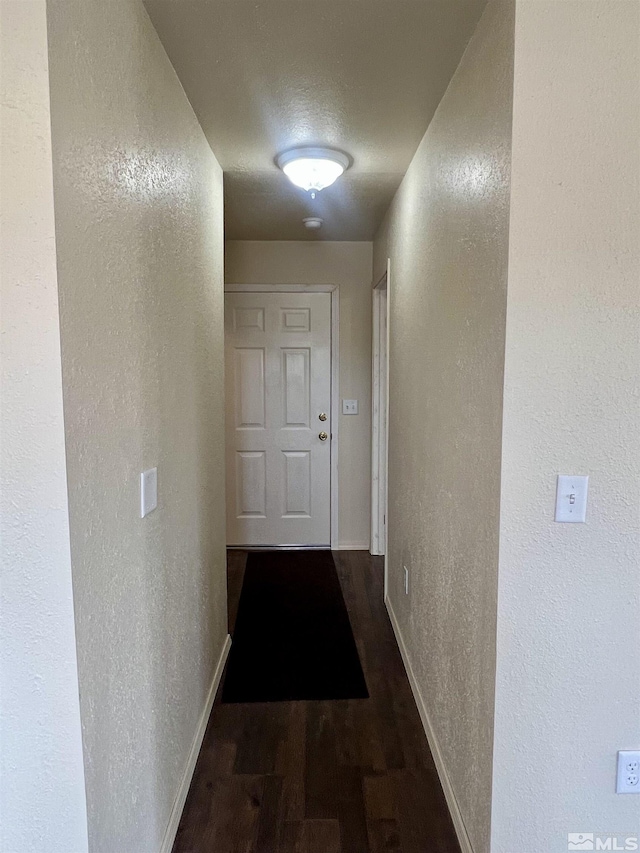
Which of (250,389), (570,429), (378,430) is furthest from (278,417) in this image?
(570,429)

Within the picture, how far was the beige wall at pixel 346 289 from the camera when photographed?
3.62 m

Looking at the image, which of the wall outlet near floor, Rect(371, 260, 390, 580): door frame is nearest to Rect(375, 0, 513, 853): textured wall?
the wall outlet near floor

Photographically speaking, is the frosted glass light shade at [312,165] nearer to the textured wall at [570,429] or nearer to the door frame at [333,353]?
the textured wall at [570,429]

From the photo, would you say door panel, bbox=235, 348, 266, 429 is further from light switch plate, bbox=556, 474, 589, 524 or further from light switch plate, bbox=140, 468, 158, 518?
light switch plate, bbox=556, 474, 589, 524

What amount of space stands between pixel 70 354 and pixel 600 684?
1.38m

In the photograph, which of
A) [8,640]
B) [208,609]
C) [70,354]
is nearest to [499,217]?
[70,354]

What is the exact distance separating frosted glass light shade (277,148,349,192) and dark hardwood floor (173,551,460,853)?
2.19 meters

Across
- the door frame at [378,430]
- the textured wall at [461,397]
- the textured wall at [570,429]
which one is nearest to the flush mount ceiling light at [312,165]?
the textured wall at [461,397]

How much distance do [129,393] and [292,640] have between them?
5.98ft

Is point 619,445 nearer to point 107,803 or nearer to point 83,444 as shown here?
point 83,444

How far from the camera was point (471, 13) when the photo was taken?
1.29m

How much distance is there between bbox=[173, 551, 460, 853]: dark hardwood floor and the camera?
1486 millimetres

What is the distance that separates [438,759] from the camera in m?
1.73

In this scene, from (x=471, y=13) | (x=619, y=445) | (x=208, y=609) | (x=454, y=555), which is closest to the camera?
(x=619, y=445)
